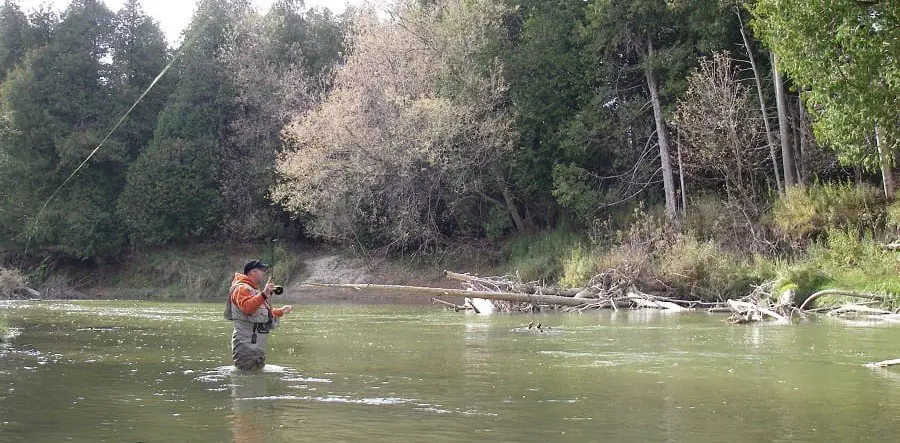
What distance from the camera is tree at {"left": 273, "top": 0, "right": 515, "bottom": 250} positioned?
3350 cm

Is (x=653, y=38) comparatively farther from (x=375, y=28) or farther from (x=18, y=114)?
(x=18, y=114)

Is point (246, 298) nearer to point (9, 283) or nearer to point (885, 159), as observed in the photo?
point (885, 159)

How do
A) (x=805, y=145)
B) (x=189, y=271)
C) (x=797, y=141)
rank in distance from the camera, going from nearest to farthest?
(x=805, y=145) → (x=797, y=141) → (x=189, y=271)

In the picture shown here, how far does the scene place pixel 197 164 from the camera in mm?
40750

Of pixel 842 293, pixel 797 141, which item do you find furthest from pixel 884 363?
pixel 797 141

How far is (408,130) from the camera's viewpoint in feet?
110

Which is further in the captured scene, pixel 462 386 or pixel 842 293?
pixel 842 293

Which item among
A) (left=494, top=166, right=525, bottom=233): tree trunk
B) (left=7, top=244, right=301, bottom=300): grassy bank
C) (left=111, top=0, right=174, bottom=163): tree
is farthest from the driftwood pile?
(left=111, top=0, right=174, bottom=163): tree

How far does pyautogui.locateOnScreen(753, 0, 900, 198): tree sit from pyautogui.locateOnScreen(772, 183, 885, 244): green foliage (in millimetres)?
6910

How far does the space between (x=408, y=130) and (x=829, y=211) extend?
596 inches

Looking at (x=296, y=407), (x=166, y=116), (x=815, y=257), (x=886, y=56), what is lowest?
(x=296, y=407)

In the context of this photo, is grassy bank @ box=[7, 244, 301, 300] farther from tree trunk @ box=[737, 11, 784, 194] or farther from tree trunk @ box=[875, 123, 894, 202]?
tree trunk @ box=[875, 123, 894, 202]

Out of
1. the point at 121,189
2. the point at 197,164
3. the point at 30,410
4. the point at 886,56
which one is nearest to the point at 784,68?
the point at 886,56

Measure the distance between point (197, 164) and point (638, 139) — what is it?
1958cm
